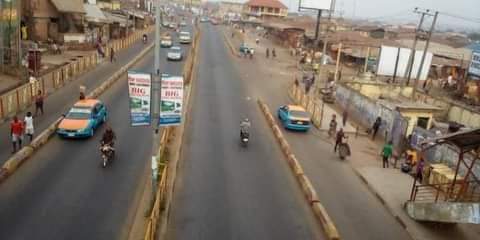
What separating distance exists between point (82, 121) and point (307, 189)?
37.9 ft

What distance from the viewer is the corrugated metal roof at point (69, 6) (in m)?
54.4

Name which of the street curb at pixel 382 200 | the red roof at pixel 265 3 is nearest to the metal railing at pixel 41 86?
the street curb at pixel 382 200

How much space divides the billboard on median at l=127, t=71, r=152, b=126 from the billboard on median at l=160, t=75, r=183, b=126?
0.47 meters

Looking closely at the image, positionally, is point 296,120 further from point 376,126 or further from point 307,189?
point 307,189

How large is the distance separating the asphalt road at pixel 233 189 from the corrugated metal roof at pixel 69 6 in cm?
3100

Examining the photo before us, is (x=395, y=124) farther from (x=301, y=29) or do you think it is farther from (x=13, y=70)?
(x=301, y=29)

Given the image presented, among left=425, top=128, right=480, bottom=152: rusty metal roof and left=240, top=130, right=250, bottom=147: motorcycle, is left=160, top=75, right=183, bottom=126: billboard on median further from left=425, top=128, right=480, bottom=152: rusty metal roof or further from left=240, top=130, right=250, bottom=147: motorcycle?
left=240, top=130, right=250, bottom=147: motorcycle

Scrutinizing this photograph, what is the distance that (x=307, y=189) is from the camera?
748 inches

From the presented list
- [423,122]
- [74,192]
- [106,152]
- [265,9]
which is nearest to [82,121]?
[106,152]

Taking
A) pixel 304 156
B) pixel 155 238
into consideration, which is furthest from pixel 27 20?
pixel 155 238

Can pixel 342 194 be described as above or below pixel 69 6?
below

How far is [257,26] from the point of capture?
144125mm

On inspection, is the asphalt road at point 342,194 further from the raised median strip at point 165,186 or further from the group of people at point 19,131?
the group of people at point 19,131

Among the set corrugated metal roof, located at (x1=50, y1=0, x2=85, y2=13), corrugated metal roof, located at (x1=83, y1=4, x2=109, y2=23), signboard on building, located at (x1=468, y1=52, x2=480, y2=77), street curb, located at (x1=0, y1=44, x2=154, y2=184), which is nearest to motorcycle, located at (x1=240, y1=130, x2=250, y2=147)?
street curb, located at (x1=0, y1=44, x2=154, y2=184)
